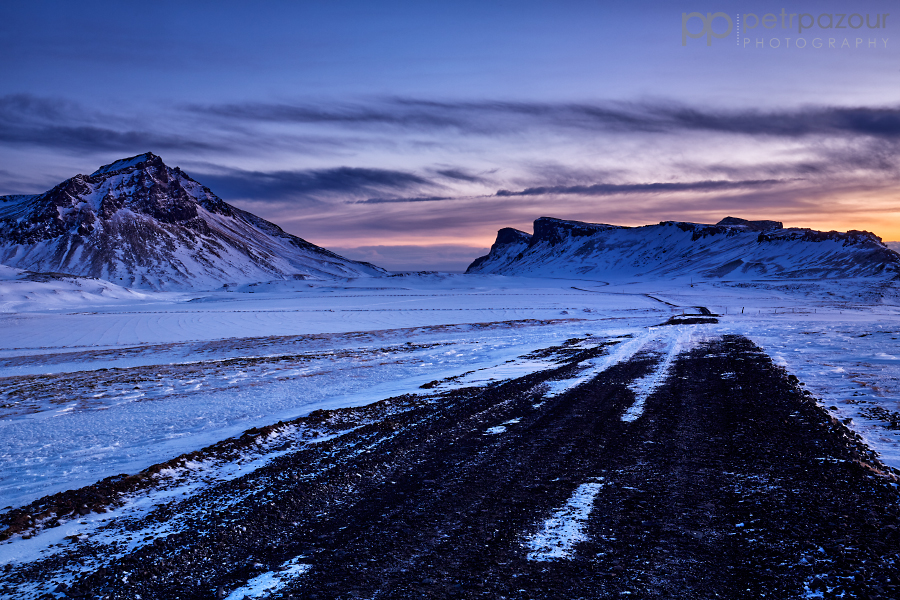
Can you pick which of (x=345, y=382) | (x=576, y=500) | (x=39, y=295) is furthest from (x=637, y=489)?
(x=39, y=295)

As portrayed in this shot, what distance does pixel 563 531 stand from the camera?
5.09 meters

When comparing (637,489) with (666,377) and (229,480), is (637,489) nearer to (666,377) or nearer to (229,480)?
(229,480)

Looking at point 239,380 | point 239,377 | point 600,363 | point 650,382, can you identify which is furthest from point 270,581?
point 600,363

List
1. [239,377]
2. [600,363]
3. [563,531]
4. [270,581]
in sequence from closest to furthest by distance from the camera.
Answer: [270,581] < [563,531] < [239,377] < [600,363]

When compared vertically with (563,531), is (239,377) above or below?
below

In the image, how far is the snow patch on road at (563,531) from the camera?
4.68 metres

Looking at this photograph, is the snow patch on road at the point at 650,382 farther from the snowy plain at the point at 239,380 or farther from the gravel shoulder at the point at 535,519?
the gravel shoulder at the point at 535,519

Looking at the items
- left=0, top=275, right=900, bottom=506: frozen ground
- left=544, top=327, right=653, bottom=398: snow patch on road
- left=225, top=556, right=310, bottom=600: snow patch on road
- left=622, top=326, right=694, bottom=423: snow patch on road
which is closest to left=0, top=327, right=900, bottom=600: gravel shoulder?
left=225, top=556, right=310, bottom=600: snow patch on road

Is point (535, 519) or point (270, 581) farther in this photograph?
point (535, 519)

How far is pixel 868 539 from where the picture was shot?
15.5 feet

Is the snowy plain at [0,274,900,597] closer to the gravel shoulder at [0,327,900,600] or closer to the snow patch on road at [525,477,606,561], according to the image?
the snow patch on road at [525,477,606,561]

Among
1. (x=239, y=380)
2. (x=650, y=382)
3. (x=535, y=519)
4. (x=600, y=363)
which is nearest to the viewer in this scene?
(x=535, y=519)

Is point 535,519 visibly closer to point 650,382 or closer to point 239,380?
point 650,382

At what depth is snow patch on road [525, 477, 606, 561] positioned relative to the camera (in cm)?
468
